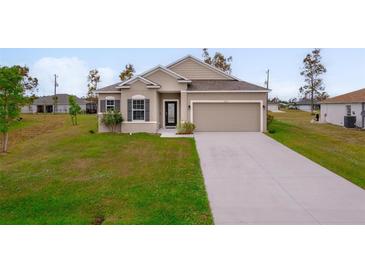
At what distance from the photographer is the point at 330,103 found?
33938 millimetres

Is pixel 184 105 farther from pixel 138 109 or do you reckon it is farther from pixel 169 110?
pixel 138 109

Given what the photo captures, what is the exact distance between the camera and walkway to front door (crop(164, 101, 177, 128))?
2260cm

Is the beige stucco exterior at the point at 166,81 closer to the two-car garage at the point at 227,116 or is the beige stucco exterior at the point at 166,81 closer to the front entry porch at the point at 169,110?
the front entry porch at the point at 169,110

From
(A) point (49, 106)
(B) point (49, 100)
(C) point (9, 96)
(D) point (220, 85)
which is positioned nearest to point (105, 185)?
(C) point (9, 96)

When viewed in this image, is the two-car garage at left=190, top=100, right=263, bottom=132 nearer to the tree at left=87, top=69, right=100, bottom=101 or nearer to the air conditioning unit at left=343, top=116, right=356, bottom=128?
the air conditioning unit at left=343, top=116, right=356, bottom=128

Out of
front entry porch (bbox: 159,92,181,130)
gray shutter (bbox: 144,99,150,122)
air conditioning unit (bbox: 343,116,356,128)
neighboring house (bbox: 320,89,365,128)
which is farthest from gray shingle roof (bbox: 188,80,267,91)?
air conditioning unit (bbox: 343,116,356,128)

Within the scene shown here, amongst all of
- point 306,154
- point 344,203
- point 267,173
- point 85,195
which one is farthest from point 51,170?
point 306,154

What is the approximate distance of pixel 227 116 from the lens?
2123cm

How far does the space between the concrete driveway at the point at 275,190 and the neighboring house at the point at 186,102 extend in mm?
6878

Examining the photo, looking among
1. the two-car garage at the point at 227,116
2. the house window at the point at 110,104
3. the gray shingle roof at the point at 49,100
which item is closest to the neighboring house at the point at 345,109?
the two-car garage at the point at 227,116

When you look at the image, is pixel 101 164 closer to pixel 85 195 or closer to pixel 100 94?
pixel 85 195

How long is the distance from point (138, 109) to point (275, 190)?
13588 millimetres

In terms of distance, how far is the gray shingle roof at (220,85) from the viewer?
21.4 metres

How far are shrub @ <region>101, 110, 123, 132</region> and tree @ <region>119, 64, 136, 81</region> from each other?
94.3 feet
